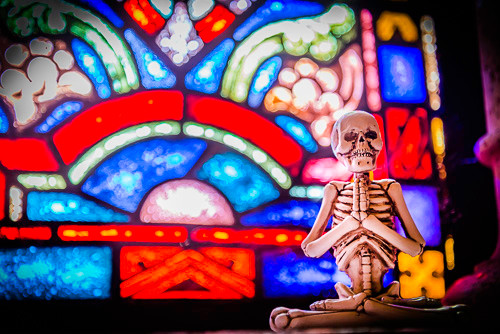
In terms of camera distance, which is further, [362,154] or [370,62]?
[370,62]

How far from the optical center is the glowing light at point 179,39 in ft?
9.75

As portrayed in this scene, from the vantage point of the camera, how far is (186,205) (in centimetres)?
283

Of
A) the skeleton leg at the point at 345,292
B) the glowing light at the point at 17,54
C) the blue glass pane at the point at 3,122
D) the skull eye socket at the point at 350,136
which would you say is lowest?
the skeleton leg at the point at 345,292

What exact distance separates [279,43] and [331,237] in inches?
52.8

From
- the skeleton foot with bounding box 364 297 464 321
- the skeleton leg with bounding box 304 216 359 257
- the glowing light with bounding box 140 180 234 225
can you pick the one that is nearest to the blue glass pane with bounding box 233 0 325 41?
the glowing light with bounding box 140 180 234 225

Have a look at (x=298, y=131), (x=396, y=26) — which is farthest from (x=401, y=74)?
(x=298, y=131)

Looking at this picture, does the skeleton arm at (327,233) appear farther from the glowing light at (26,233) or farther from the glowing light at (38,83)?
the glowing light at (38,83)

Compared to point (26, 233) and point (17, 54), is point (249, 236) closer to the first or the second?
point (26, 233)

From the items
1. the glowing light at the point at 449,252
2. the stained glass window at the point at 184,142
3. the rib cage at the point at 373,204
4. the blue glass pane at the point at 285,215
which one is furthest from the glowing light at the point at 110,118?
the glowing light at the point at 449,252

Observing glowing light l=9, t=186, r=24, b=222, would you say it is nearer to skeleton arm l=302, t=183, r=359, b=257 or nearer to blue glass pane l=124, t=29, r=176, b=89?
blue glass pane l=124, t=29, r=176, b=89

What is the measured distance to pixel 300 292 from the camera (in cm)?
286

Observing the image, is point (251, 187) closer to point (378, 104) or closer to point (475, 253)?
point (378, 104)

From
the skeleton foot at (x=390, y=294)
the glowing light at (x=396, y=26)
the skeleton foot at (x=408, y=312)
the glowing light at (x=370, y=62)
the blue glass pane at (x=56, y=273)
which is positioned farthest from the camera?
the glowing light at (x=396, y=26)

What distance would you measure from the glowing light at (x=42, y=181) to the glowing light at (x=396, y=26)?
205 cm
